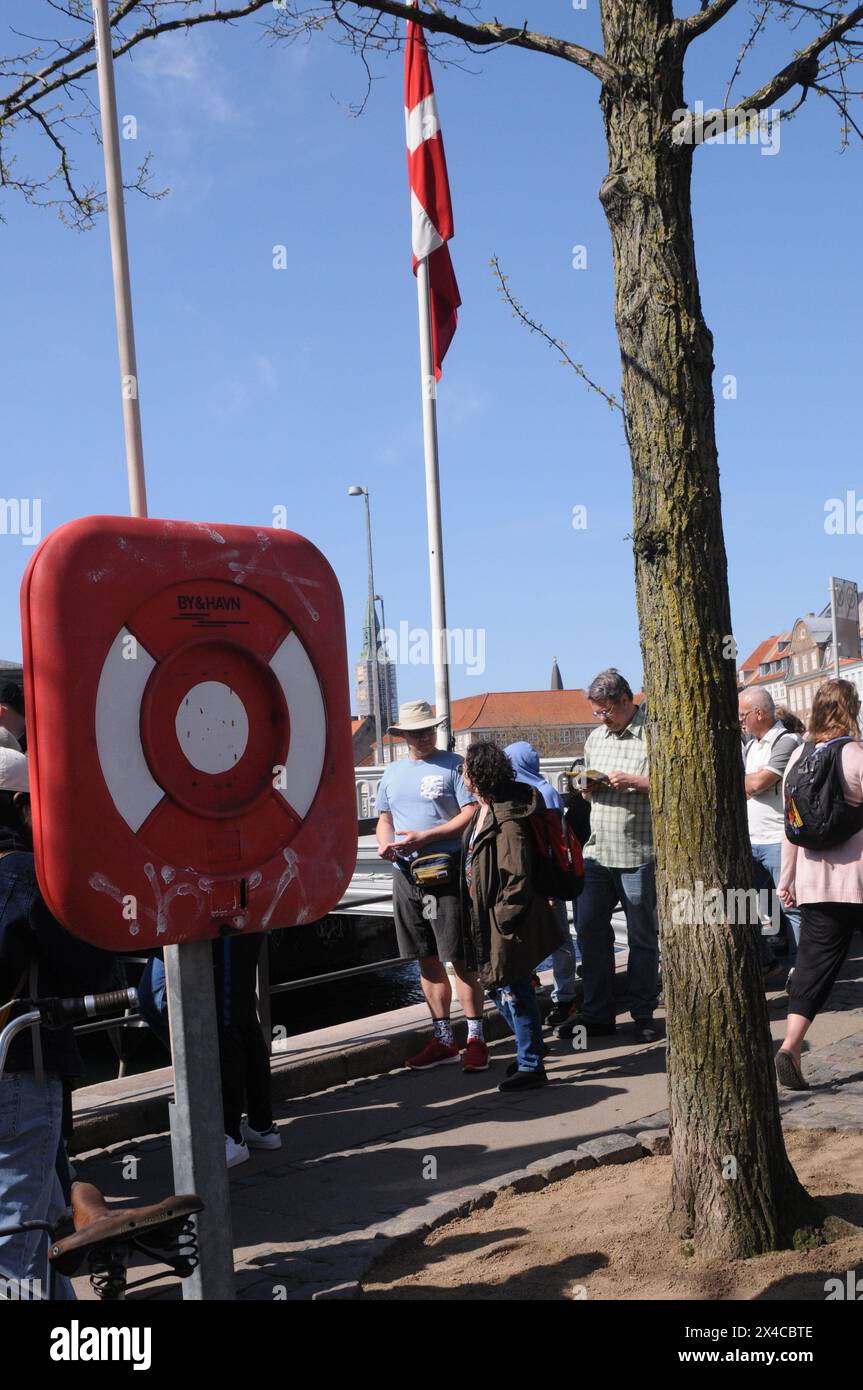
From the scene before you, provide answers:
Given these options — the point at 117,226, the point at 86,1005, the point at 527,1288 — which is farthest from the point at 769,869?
the point at 86,1005

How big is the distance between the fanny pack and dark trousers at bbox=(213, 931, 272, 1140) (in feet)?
4.34

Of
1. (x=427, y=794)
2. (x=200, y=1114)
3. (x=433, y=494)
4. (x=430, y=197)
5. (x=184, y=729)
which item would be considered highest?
(x=430, y=197)

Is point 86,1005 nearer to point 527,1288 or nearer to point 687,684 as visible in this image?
point 527,1288

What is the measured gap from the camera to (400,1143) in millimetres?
5656

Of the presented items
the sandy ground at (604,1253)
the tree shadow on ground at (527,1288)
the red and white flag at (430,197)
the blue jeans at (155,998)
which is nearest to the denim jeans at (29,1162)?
the tree shadow on ground at (527,1288)

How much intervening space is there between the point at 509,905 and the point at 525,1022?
61 cm

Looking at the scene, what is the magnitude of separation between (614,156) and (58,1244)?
3470 mm

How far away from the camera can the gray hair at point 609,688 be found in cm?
747

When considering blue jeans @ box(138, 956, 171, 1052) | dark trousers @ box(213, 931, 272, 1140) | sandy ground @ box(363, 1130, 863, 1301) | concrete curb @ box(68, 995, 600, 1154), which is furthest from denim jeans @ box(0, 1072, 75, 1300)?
concrete curb @ box(68, 995, 600, 1154)

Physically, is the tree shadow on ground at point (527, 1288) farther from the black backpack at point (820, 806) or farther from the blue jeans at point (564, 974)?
the blue jeans at point (564, 974)

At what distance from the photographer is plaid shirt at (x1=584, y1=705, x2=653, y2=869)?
7.37m

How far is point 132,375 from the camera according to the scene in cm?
899

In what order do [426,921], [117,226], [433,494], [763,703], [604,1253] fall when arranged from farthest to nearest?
[433,494] → [117,226] → [763,703] → [426,921] → [604,1253]
